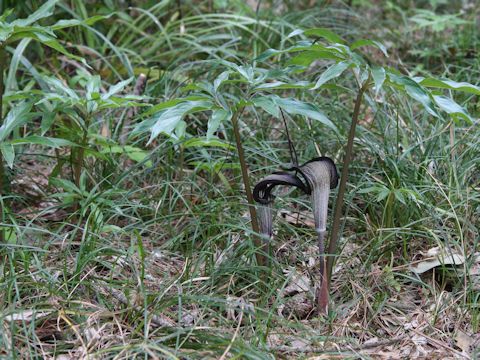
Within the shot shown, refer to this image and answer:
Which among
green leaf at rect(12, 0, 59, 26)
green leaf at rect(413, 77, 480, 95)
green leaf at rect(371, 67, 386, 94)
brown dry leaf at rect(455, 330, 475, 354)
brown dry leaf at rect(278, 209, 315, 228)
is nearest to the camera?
green leaf at rect(371, 67, 386, 94)

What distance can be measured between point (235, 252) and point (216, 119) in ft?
2.07

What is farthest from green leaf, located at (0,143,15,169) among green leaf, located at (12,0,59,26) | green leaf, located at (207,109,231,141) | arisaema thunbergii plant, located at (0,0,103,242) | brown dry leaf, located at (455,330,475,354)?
brown dry leaf, located at (455,330,475,354)

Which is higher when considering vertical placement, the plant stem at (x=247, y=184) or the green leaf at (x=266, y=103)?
the green leaf at (x=266, y=103)

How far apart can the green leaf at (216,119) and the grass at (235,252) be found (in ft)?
1.47

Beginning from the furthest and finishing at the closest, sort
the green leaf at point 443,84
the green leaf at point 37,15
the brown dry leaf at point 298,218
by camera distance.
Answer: the brown dry leaf at point 298,218 < the green leaf at point 37,15 < the green leaf at point 443,84

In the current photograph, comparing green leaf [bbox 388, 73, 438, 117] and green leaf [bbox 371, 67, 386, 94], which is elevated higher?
green leaf [bbox 371, 67, 386, 94]

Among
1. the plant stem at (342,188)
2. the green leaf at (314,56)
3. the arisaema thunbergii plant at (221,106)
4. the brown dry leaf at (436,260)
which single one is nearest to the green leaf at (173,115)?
the arisaema thunbergii plant at (221,106)

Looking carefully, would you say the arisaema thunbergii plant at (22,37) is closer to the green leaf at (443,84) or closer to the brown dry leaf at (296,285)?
the brown dry leaf at (296,285)

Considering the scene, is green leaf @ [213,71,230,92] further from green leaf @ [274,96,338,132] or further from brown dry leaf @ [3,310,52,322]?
brown dry leaf @ [3,310,52,322]

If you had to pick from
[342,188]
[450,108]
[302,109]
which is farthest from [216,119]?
[450,108]

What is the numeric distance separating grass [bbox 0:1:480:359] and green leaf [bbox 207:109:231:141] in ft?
1.47

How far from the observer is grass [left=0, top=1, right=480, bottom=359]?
2182 mm

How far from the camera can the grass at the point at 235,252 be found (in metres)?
2.18

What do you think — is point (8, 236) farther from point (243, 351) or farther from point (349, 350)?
point (349, 350)
